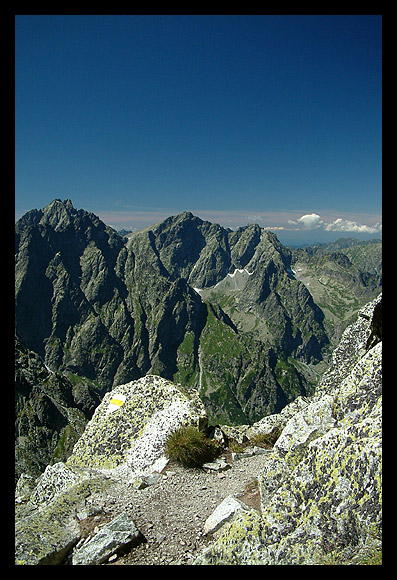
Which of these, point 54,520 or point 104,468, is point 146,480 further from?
point 54,520

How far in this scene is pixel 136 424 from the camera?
12977 millimetres

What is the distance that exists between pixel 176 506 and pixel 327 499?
14.7 ft

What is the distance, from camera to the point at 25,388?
479 ft

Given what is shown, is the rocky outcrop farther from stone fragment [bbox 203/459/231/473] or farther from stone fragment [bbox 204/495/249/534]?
stone fragment [bbox 204/495/249/534]

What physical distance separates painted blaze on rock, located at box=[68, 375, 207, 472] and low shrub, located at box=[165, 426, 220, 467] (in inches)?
13.4

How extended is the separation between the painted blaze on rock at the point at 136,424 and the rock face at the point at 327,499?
15.9 feet

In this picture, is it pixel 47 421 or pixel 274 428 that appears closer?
pixel 274 428

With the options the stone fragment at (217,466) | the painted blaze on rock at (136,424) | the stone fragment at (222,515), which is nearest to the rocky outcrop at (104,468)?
the painted blaze on rock at (136,424)

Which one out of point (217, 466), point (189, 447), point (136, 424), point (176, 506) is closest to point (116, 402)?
point (136, 424)

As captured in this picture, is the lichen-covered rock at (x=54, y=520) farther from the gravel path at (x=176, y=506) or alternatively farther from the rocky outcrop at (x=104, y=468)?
the gravel path at (x=176, y=506)

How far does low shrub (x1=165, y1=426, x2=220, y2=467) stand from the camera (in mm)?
11445
